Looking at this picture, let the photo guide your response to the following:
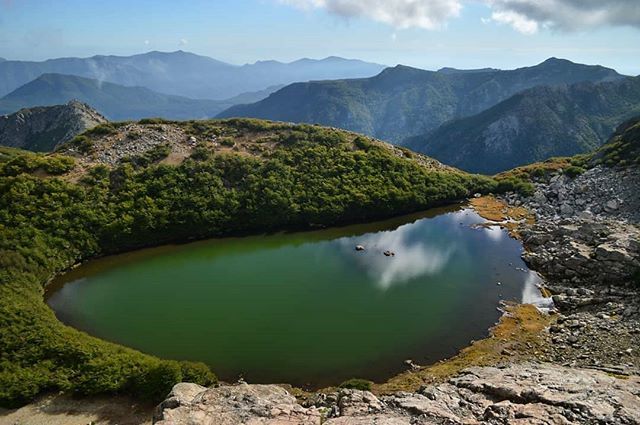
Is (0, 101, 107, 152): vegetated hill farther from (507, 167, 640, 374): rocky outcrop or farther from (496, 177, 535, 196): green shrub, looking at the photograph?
(507, 167, 640, 374): rocky outcrop

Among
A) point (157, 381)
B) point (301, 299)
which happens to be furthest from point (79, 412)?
point (301, 299)

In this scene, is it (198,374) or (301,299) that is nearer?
(198,374)

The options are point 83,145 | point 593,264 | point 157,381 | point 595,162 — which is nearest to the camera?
point 157,381

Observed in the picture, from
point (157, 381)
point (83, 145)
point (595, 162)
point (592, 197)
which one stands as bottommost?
point (157, 381)

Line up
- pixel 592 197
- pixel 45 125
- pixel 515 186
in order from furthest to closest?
pixel 45 125 → pixel 515 186 → pixel 592 197

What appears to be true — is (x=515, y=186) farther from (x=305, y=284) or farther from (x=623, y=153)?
(x=305, y=284)

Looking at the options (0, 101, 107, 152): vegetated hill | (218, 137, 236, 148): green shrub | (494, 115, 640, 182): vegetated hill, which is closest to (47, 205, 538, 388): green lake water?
(218, 137, 236, 148): green shrub

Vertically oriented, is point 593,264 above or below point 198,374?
above
